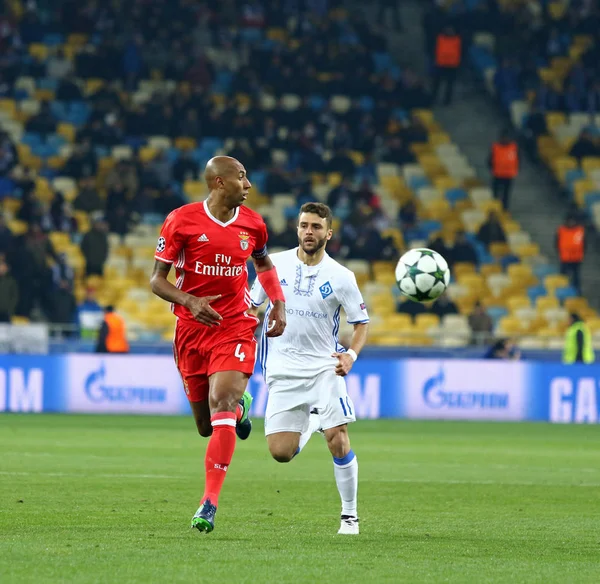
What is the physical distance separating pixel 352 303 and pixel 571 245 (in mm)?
20443

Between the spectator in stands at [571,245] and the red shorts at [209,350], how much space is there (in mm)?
20902

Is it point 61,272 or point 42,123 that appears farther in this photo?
point 42,123

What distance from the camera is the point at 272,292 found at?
8727 millimetres

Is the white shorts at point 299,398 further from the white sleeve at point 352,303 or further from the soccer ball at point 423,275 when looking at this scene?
the soccer ball at point 423,275

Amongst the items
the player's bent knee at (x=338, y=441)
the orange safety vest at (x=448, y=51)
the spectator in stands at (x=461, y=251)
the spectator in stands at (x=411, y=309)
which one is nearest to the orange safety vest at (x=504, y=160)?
the spectator in stands at (x=461, y=251)


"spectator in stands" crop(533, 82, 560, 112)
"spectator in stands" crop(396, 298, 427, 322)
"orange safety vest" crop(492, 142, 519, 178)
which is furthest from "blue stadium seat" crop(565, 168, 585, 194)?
"spectator in stands" crop(396, 298, 427, 322)

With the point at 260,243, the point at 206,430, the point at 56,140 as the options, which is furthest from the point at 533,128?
the point at 206,430

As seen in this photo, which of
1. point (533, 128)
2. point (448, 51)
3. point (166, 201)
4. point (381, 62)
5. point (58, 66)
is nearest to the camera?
point (166, 201)

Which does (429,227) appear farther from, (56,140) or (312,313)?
(312,313)

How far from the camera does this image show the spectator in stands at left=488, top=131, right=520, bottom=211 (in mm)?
30125

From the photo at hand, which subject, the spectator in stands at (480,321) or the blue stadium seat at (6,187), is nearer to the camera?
the spectator in stands at (480,321)

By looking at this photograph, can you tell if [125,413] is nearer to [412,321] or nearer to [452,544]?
[412,321]

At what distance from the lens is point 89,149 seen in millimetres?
27984

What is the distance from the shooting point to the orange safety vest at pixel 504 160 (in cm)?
3016
